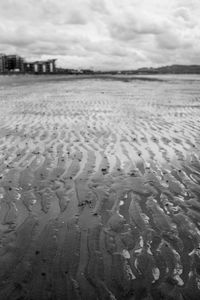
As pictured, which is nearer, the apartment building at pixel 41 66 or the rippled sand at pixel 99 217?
the rippled sand at pixel 99 217

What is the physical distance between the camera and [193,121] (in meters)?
13.0

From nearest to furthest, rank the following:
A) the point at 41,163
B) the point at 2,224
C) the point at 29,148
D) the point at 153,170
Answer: the point at 2,224
the point at 153,170
the point at 41,163
the point at 29,148

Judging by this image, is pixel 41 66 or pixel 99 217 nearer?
pixel 99 217

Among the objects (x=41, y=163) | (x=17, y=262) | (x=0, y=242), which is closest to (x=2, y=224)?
(x=0, y=242)

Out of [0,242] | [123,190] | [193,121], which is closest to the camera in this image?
[0,242]

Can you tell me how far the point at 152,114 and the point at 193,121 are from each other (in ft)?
7.99

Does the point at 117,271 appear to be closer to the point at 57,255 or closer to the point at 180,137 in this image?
the point at 57,255

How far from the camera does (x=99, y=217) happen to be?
4.91m

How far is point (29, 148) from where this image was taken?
28.7 ft

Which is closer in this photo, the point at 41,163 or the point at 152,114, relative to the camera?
the point at 41,163

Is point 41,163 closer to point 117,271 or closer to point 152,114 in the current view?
point 117,271

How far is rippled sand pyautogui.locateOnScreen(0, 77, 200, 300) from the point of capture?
3.46m

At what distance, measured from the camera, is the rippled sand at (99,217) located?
3461 millimetres

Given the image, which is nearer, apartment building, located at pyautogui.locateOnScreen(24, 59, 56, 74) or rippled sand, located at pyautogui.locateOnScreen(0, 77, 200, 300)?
rippled sand, located at pyautogui.locateOnScreen(0, 77, 200, 300)
